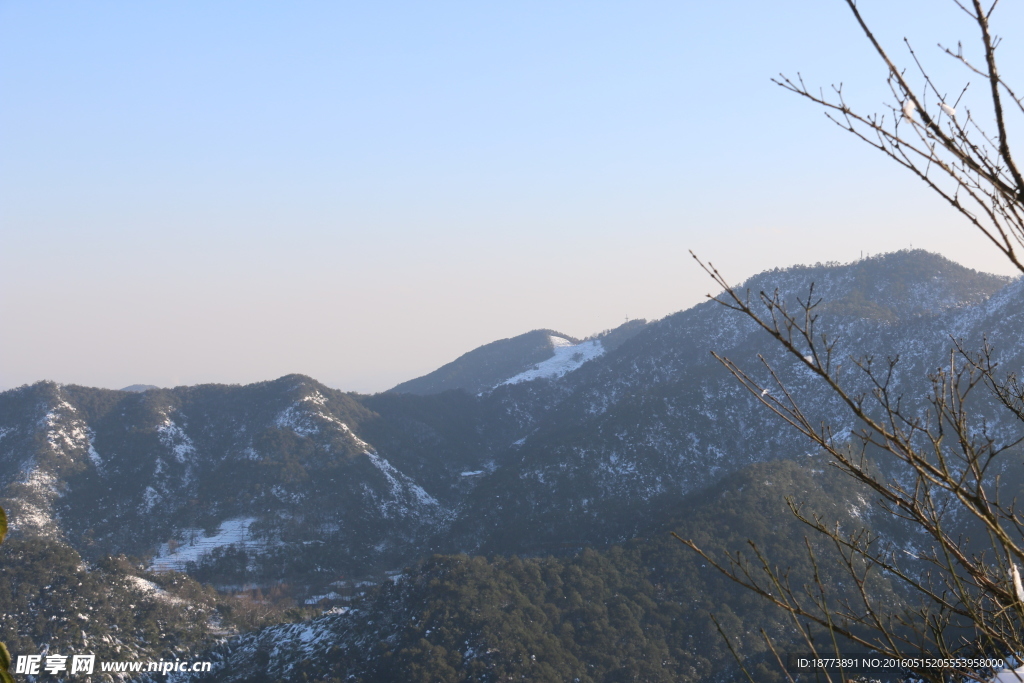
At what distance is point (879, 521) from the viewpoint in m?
36.1

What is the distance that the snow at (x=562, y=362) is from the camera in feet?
285

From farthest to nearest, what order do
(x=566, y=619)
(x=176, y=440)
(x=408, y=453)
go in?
1. (x=408, y=453)
2. (x=176, y=440)
3. (x=566, y=619)


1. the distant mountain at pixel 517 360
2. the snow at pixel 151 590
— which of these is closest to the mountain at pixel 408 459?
the snow at pixel 151 590

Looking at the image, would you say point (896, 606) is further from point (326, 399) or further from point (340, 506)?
point (326, 399)

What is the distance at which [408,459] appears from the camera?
62.8 metres

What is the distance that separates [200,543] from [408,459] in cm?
2078

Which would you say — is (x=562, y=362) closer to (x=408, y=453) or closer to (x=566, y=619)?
(x=408, y=453)

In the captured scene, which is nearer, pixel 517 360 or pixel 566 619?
pixel 566 619

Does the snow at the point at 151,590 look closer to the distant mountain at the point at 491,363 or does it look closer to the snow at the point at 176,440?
the snow at the point at 176,440

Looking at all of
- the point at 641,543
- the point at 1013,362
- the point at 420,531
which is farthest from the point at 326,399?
the point at 1013,362

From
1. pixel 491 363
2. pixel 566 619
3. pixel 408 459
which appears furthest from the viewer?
pixel 491 363

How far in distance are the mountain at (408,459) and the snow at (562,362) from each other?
1200 cm

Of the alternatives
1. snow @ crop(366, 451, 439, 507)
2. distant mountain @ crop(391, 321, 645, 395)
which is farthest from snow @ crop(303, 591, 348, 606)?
distant mountain @ crop(391, 321, 645, 395)

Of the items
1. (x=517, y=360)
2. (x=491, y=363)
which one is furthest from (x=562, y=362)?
(x=491, y=363)
